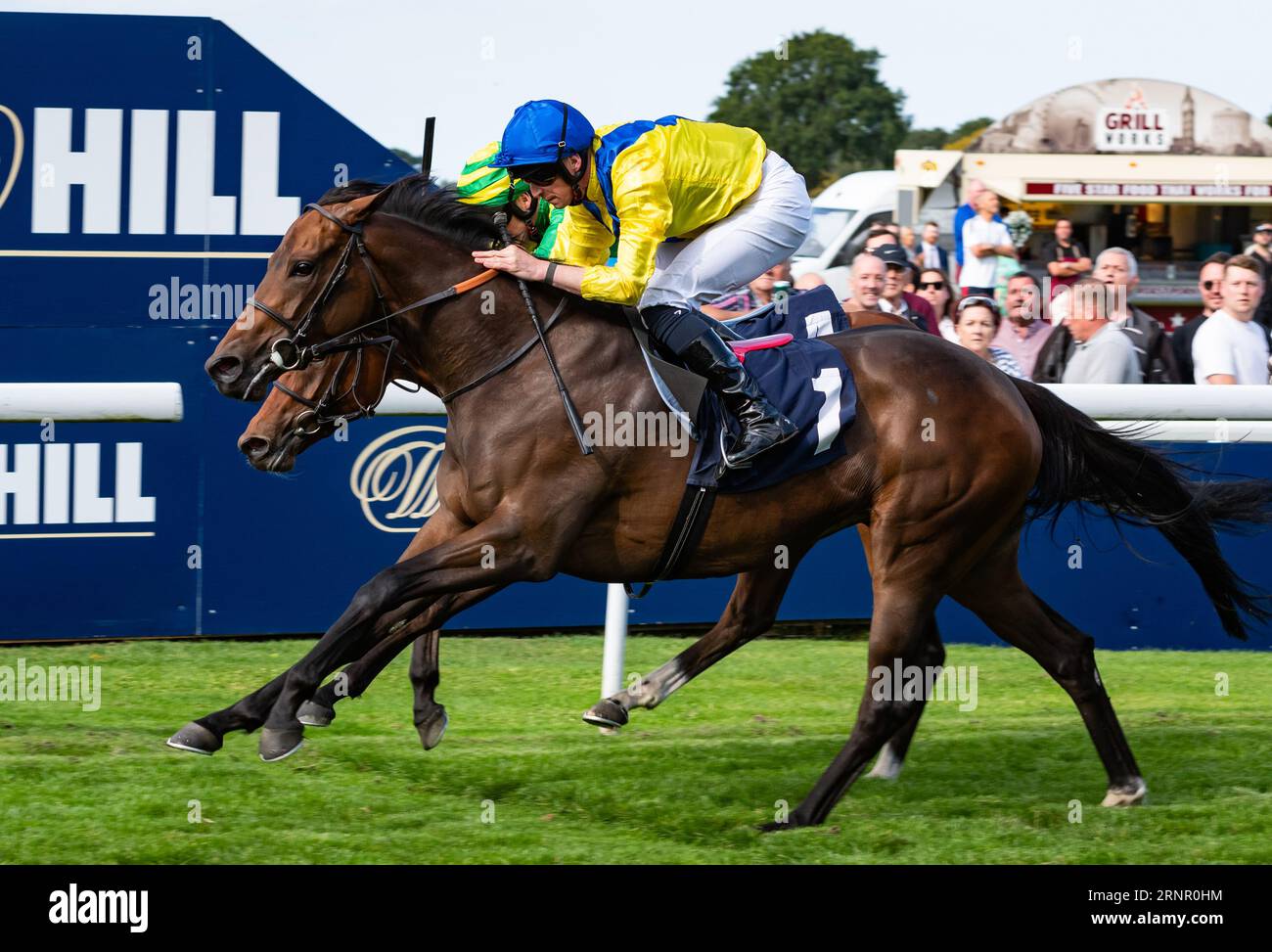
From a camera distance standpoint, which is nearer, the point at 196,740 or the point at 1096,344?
the point at 196,740

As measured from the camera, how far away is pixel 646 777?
507 centimetres

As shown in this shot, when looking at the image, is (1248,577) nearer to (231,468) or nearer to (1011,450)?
(1011,450)

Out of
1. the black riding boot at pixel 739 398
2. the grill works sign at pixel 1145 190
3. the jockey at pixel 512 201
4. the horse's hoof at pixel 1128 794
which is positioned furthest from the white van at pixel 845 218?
the black riding boot at pixel 739 398

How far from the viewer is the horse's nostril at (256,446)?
4641 mm

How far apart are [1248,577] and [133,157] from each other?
4.86 m

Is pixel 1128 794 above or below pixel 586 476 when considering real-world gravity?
below

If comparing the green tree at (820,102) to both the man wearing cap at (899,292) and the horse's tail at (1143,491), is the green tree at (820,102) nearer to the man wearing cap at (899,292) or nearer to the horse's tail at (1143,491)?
the man wearing cap at (899,292)

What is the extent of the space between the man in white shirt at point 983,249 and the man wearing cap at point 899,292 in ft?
10.8

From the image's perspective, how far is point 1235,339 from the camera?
755 centimetres

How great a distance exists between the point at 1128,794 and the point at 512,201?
2433 millimetres

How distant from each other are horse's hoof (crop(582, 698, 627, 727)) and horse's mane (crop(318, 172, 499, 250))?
4.72 feet

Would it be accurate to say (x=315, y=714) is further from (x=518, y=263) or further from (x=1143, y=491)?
(x=1143, y=491)

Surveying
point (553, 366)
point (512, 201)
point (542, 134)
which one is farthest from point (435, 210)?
point (553, 366)
